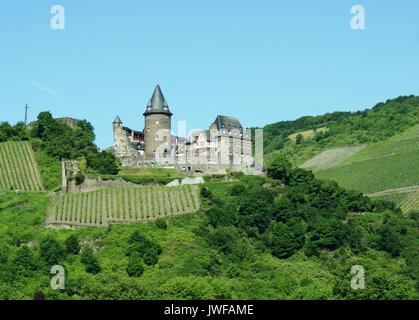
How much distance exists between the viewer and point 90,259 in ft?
214

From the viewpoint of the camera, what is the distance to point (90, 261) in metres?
65.1

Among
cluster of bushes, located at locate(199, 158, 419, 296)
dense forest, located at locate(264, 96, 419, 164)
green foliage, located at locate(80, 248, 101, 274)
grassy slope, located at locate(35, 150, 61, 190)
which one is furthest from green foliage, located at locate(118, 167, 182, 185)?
Answer: dense forest, located at locate(264, 96, 419, 164)

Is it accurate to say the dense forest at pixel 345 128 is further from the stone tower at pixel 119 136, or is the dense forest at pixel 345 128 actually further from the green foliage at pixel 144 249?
the green foliage at pixel 144 249

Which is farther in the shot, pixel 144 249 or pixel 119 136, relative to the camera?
pixel 119 136

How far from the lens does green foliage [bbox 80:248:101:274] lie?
211ft

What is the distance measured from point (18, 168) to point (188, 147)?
47.7 ft

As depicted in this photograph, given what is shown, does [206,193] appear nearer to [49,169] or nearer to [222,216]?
[222,216]

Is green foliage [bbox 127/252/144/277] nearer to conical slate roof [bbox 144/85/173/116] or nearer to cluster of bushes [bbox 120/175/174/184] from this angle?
cluster of bushes [bbox 120/175/174/184]

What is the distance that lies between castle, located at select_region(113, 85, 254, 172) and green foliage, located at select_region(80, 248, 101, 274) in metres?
21.0

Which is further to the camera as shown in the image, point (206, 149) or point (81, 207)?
point (206, 149)

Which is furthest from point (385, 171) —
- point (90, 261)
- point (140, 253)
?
point (90, 261)
